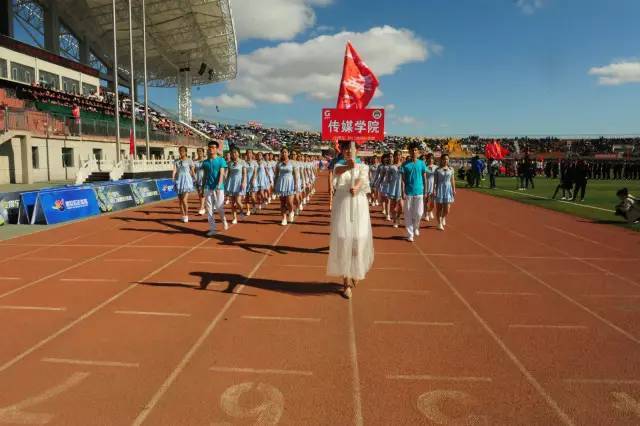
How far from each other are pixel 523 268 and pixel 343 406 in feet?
17.1

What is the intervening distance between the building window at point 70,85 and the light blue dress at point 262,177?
3594 centimetres

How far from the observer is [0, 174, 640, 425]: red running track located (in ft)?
9.80

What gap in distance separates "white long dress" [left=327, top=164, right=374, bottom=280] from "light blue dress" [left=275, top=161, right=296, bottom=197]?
639 cm

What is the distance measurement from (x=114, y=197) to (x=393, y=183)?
963cm

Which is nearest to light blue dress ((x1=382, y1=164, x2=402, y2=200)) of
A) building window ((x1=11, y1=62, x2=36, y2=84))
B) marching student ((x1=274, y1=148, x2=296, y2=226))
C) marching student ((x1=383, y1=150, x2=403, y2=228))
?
marching student ((x1=383, y1=150, x2=403, y2=228))

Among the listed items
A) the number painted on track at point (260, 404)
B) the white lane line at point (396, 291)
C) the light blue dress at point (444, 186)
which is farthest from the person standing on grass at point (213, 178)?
the number painted on track at point (260, 404)

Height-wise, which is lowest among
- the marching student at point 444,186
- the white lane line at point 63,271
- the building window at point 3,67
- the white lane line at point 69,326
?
the white lane line at point 69,326

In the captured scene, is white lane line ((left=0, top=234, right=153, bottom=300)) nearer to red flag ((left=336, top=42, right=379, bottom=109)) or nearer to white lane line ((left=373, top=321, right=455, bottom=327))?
white lane line ((left=373, top=321, right=455, bottom=327))

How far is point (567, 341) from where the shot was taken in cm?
411

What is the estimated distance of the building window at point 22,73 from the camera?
114ft

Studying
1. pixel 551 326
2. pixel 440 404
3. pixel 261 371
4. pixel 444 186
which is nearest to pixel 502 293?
pixel 551 326

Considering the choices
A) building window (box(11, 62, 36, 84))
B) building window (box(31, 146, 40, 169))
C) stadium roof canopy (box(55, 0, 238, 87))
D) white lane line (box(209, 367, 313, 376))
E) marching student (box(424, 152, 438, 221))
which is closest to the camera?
white lane line (box(209, 367, 313, 376))

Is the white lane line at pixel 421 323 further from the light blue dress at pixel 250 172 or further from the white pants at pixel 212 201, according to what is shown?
the light blue dress at pixel 250 172

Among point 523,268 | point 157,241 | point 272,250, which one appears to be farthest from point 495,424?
point 157,241
